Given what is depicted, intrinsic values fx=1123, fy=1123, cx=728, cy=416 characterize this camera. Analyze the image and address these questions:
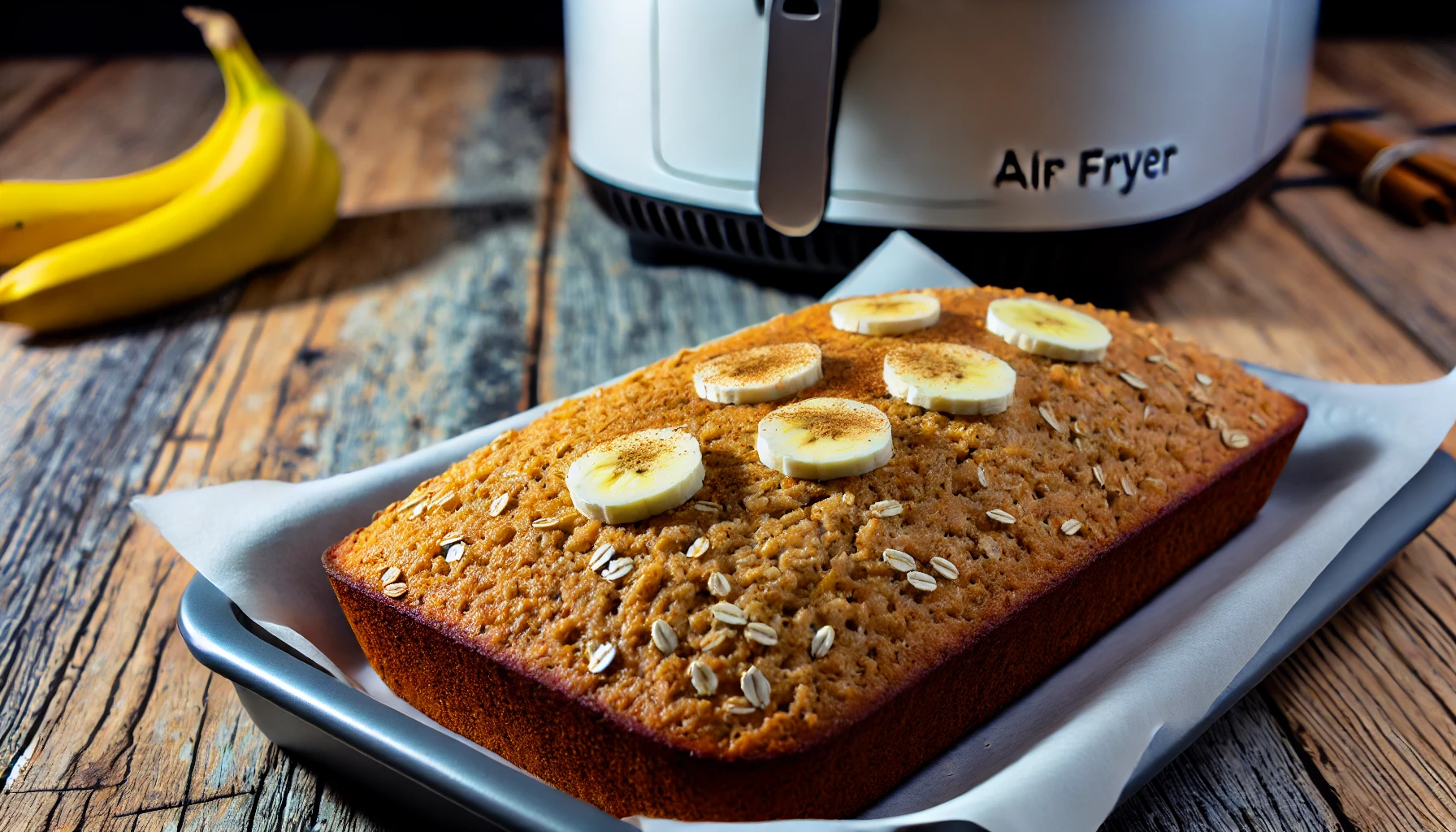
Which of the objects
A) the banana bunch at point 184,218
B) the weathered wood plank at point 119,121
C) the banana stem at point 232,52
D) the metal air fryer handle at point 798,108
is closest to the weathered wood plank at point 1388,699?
→ the metal air fryer handle at point 798,108

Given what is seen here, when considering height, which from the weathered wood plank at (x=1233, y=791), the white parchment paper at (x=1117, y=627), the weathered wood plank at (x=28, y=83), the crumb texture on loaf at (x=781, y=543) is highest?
the crumb texture on loaf at (x=781, y=543)

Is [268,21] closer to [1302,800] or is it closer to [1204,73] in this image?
[1204,73]

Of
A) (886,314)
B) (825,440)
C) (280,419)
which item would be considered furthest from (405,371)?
(825,440)

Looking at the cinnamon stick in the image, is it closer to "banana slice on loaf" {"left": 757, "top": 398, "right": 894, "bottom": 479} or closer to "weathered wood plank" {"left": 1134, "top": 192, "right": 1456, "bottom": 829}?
"weathered wood plank" {"left": 1134, "top": 192, "right": 1456, "bottom": 829}

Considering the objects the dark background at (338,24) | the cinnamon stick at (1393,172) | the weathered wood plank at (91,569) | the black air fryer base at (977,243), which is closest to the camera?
the weathered wood plank at (91,569)

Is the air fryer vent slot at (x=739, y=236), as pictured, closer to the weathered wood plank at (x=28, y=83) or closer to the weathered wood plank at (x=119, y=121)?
the weathered wood plank at (x=119, y=121)

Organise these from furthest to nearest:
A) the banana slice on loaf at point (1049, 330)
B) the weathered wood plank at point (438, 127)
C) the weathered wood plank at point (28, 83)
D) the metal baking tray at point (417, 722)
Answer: the weathered wood plank at point (28, 83) → the weathered wood plank at point (438, 127) → the banana slice on loaf at point (1049, 330) → the metal baking tray at point (417, 722)
